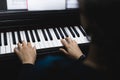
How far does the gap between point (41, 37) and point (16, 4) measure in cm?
28

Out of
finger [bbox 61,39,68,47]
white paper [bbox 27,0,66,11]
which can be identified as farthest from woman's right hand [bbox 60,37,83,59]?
white paper [bbox 27,0,66,11]

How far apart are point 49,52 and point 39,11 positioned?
336 millimetres

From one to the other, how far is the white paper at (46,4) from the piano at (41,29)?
30mm

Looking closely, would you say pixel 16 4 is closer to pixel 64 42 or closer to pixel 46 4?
pixel 46 4

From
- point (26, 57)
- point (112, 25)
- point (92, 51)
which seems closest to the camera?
point (112, 25)

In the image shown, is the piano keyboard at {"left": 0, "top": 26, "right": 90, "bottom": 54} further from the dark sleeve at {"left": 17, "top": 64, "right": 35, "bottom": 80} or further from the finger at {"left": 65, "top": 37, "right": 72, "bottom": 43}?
the dark sleeve at {"left": 17, "top": 64, "right": 35, "bottom": 80}

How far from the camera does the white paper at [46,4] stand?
1.76m

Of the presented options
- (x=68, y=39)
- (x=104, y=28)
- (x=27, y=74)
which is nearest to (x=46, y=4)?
(x=68, y=39)

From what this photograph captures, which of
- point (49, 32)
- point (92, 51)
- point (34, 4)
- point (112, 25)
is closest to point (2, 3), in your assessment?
point (34, 4)

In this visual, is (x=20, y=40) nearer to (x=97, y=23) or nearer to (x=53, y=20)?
(x=53, y=20)

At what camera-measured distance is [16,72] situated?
2.04m

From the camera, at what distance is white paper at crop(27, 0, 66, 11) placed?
176 centimetres

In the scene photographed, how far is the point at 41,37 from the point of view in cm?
174

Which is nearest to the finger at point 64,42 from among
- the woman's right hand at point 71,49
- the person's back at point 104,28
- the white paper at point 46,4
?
the woman's right hand at point 71,49
